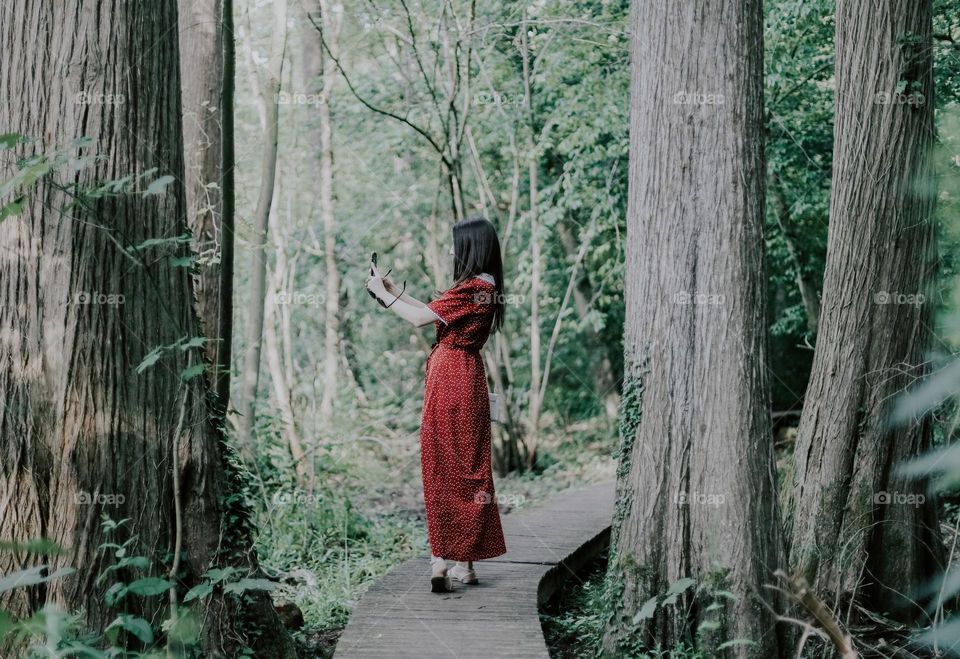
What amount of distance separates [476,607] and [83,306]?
7.92ft

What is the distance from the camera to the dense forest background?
18.2 feet

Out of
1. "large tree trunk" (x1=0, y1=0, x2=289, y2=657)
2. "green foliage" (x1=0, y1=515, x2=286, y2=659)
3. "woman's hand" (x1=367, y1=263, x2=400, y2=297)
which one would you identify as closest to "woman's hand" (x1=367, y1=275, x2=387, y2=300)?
"woman's hand" (x1=367, y1=263, x2=400, y2=297)

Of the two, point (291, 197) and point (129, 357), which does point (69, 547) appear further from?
point (291, 197)

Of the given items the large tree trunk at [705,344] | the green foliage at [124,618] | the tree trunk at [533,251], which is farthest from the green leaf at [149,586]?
the tree trunk at [533,251]

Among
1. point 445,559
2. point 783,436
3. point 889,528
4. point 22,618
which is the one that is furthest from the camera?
point 783,436

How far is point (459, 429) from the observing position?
5.07 meters

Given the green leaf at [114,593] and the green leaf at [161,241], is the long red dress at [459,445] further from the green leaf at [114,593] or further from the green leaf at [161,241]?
the green leaf at [114,593]

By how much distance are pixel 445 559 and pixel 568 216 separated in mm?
7360

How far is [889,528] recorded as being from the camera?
5.70 m

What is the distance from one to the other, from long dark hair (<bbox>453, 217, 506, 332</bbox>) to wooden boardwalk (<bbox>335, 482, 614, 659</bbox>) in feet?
5.16

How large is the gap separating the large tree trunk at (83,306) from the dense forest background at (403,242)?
0.04 m

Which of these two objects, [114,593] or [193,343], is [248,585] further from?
[193,343]

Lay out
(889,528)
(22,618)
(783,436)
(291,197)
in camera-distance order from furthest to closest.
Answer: (291,197), (783,436), (889,528), (22,618)

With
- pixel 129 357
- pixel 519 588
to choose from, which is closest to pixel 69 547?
pixel 129 357
